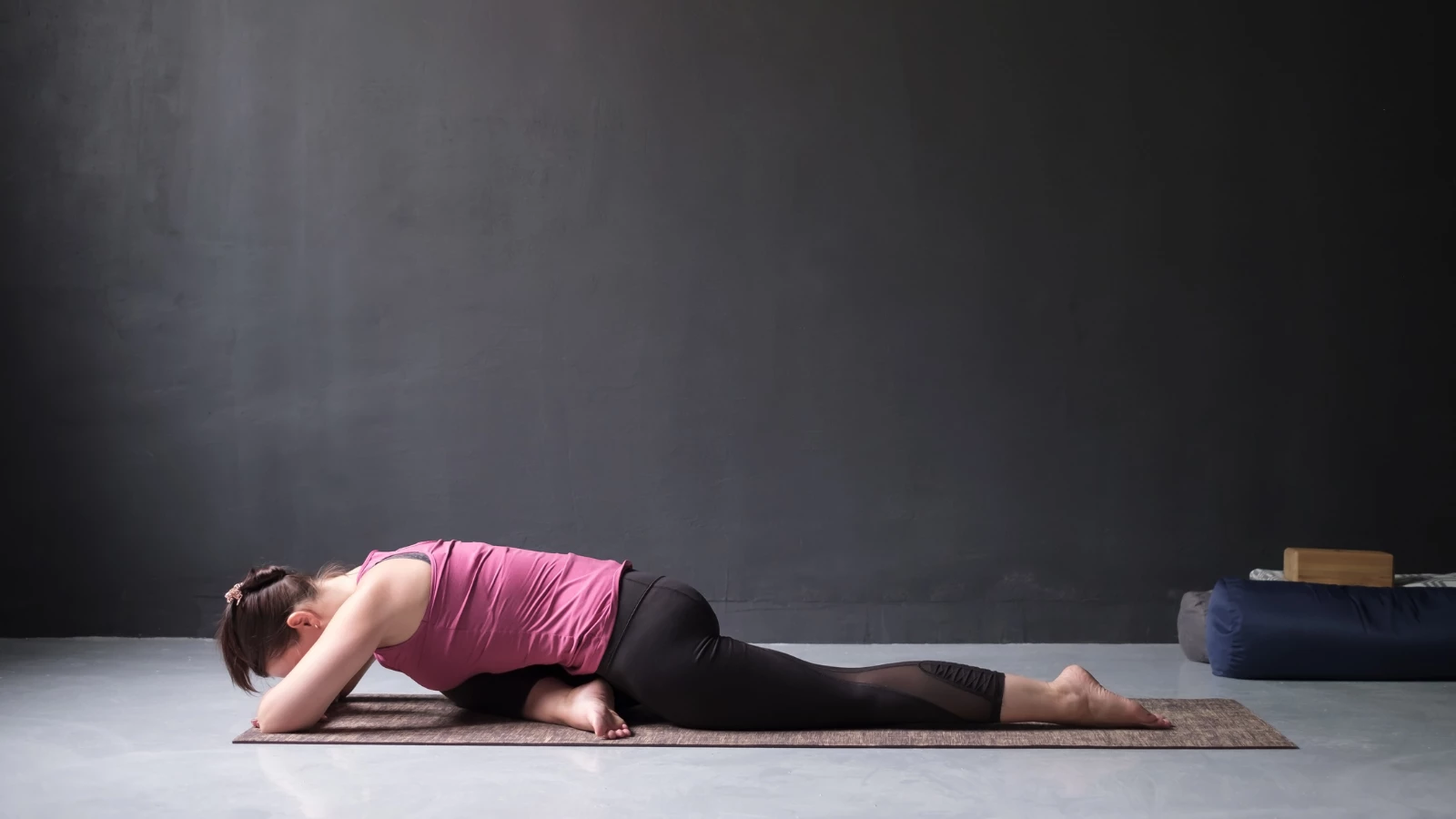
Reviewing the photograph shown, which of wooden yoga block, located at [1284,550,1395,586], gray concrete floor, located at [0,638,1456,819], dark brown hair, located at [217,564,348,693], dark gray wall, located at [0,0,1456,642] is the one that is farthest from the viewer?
dark gray wall, located at [0,0,1456,642]

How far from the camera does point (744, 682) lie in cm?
281

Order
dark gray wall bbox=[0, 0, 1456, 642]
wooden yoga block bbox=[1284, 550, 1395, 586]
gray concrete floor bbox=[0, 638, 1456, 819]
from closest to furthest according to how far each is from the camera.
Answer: gray concrete floor bbox=[0, 638, 1456, 819] < wooden yoga block bbox=[1284, 550, 1395, 586] < dark gray wall bbox=[0, 0, 1456, 642]

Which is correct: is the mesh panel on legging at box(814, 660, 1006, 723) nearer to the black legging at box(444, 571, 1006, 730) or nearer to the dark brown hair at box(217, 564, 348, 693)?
the black legging at box(444, 571, 1006, 730)

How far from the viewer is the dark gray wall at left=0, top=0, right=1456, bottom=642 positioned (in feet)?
14.8

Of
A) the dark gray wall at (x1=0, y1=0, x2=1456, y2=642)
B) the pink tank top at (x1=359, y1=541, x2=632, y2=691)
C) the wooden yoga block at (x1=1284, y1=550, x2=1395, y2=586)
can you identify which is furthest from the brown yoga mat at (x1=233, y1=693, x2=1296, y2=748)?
the dark gray wall at (x1=0, y1=0, x2=1456, y2=642)

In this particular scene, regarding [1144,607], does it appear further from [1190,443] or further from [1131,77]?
[1131,77]

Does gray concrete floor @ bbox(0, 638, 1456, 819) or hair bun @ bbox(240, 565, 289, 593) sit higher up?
hair bun @ bbox(240, 565, 289, 593)

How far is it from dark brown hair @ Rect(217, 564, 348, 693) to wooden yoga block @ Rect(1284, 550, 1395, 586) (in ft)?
10.5

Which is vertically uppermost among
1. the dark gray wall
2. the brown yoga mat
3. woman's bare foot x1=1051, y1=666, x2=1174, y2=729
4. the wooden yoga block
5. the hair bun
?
the dark gray wall

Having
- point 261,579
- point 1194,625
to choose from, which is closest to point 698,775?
point 261,579

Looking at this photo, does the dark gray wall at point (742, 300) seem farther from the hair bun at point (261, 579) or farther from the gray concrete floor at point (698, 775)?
the hair bun at point (261, 579)

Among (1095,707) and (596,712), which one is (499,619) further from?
(1095,707)

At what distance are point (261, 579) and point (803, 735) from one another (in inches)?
52.8

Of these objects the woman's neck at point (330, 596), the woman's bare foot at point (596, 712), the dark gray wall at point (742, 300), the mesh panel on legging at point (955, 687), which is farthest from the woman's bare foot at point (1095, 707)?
the woman's neck at point (330, 596)
